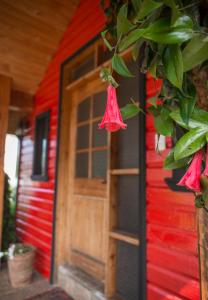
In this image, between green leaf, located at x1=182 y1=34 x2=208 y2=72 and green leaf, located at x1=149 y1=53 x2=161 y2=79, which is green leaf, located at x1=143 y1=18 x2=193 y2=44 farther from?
green leaf, located at x1=149 y1=53 x2=161 y2=79

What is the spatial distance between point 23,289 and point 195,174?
9.22ft

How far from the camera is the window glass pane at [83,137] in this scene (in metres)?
2.81

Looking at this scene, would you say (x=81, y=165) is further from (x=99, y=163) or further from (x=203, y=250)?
(x=203, y=250)

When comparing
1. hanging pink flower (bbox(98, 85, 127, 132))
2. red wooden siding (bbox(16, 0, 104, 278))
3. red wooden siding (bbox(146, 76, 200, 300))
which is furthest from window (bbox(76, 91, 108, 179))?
hanging pink flower (bbox(98, 85, 127, 132))

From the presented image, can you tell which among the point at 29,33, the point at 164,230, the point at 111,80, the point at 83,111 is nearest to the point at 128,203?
the point at 164,230

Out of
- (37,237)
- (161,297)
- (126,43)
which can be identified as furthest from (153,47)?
(37,237)

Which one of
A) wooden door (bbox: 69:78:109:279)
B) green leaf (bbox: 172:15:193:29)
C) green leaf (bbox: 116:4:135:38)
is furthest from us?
wooden door (bbox: 69:78:109:279)

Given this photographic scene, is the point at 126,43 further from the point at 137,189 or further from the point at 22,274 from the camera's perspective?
the point at 22,274

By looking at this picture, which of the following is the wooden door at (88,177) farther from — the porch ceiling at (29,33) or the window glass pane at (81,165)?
the porch ceiling at (29,33)

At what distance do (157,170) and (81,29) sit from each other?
197 centimetres

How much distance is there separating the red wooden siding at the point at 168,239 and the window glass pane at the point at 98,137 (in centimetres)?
72

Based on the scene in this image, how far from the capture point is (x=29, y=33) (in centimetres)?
297

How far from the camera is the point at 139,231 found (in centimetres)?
182

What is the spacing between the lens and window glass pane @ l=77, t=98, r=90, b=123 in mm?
2840
